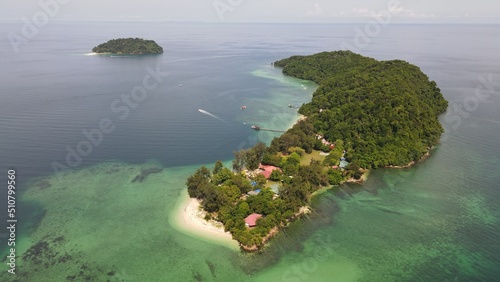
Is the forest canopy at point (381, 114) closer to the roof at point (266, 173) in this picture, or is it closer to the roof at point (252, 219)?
the roof at point (266, 173)

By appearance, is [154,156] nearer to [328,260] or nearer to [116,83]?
[328,260]

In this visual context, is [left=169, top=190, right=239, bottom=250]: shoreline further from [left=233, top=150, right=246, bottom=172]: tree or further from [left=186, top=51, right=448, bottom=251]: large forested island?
[left=233, top=150, right=246, bottom=172]: tree

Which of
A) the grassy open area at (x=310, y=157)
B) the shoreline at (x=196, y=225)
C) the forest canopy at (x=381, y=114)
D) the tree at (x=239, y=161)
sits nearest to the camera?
the shoreline at (x=196, y=225)

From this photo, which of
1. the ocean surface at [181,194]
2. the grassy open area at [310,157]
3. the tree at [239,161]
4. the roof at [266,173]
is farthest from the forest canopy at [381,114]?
the tree at [239,161]

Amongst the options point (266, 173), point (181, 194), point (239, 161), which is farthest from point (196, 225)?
point (266, 173)

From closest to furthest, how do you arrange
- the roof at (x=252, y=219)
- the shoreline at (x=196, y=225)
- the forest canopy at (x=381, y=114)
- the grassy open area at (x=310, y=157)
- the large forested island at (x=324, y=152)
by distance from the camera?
1. the shoreline at (x=196, y=225)
2. the roof at (x=252, y=219)
3. the large forested island at (x=324, y=152)
4. the grassy open area at (x=310, y=157)
5. the forest canopy at (x=381, y=114)

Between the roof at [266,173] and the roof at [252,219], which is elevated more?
the roof at [266,173]

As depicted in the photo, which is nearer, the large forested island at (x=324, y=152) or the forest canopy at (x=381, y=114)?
the large forested island at (x=324, y=152)

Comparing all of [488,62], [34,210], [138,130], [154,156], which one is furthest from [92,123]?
[488,62]
